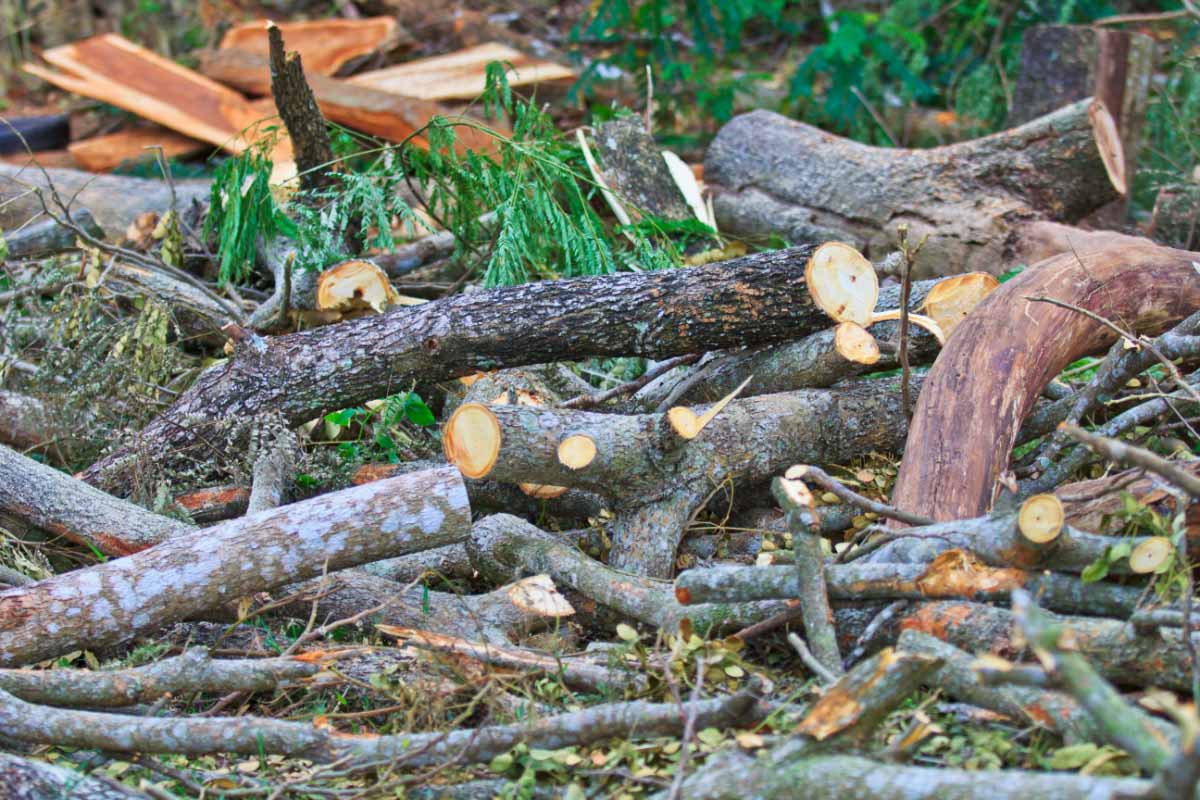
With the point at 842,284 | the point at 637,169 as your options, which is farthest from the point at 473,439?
the point at 637,169

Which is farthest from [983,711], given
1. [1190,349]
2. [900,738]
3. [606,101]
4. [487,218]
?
[606,101]

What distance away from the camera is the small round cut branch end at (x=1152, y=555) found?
2.44 m

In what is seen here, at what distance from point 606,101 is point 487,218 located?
120 inches

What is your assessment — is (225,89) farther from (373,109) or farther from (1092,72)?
(1092,72)

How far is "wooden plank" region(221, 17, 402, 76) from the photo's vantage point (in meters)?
7.93

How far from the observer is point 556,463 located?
10.1 feet

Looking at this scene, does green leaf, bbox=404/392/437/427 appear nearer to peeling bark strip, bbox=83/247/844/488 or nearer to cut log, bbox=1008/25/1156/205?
peeling bark strip, bbox=83/247/844/488

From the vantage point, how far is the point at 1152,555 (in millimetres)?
2445

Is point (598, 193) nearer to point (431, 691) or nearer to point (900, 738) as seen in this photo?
point (431, 691)

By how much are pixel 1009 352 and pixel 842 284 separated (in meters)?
0.55

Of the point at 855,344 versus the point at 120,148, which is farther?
the point at 120,148

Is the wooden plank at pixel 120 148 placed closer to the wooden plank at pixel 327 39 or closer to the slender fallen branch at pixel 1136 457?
the wooden plank at pixel 327 39

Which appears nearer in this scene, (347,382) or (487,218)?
(347,382)

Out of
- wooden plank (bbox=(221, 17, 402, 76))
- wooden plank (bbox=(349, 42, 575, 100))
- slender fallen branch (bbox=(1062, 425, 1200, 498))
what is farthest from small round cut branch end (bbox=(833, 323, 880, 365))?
wooden plank (bbox=(221, 17, 402, 76))
